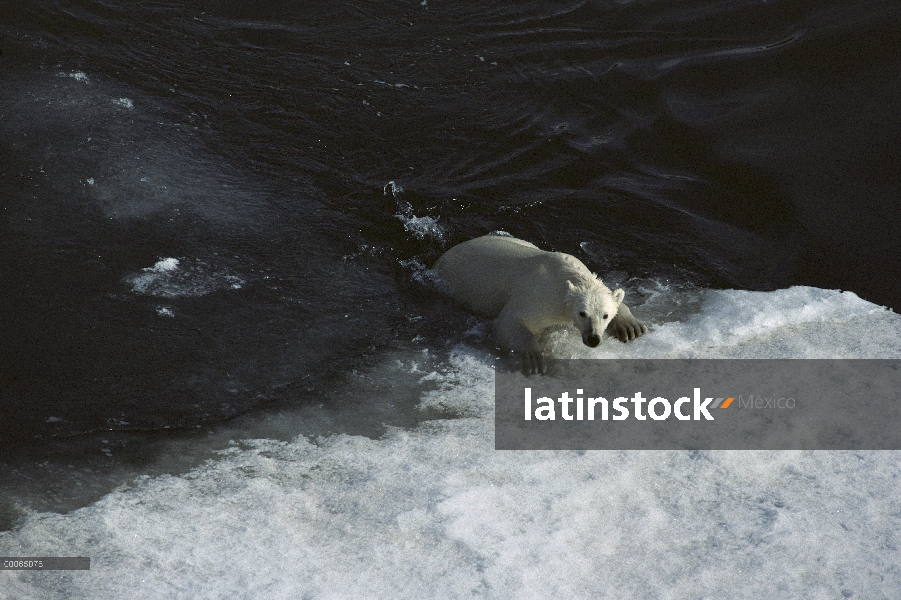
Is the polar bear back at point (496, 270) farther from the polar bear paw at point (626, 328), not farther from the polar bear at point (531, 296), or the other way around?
the polar bear paw at point (626, 328)

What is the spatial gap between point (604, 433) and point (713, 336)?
1.29m

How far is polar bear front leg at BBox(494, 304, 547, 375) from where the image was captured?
5906 mm

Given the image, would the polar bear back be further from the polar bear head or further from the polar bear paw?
the polar bear paw

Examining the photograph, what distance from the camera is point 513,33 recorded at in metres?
10.5

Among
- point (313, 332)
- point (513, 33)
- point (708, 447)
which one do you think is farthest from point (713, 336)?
point (513, 33)

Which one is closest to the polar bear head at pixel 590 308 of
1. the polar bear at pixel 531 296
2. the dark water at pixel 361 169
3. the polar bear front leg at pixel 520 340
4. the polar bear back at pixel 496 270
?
the polar bear at pixel 531 296

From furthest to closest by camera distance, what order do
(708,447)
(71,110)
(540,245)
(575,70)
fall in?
(575,70)
(71,110)
(540,245)
(708,447)

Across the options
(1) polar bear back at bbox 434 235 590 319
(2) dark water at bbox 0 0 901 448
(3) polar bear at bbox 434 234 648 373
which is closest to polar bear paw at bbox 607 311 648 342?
(3) polar bear at bbox 434 234 648 373

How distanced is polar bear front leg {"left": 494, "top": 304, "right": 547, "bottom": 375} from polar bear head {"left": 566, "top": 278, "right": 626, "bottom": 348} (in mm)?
312

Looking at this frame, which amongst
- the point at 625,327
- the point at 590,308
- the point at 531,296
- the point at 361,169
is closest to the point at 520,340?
the point at 531,296

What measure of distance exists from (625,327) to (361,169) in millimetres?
3183

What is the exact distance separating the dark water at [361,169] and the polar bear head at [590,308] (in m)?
1.01

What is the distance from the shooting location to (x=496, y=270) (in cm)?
650

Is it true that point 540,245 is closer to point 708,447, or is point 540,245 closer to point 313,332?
point 313,332
